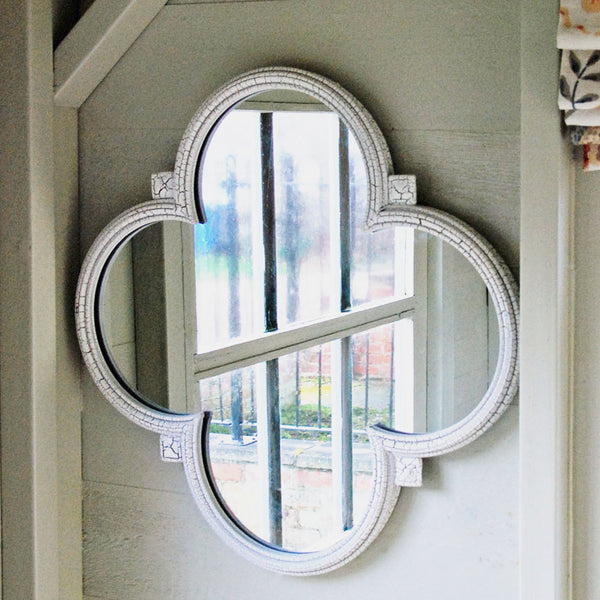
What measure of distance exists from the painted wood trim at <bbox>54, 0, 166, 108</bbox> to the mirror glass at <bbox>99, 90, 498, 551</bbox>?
0.20 metres

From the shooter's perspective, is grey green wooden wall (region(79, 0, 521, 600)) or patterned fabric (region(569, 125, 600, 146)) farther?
grey green wooden wall (region(79, 0, 521, 600))

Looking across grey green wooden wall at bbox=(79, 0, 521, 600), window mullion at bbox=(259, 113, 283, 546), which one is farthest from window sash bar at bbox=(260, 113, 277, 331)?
grey green wooden wall at bbox=(79, 0, 521, 600)

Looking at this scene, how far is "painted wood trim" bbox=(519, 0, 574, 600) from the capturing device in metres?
0.97

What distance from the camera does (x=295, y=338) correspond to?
1280 mm

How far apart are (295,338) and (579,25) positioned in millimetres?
586

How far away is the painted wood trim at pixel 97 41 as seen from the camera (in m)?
1.28

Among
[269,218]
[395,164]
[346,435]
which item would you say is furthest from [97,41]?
[346,435]

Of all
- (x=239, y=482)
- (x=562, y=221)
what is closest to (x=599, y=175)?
(x=562, y=221)

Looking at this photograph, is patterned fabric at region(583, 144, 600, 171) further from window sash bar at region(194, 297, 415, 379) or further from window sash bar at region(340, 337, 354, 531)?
window sash bar at region(340, 337, 354, 531)

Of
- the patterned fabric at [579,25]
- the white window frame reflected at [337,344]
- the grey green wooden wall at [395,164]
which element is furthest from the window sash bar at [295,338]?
the patterned fabric at [579,25]

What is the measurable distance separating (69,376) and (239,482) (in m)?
0.31

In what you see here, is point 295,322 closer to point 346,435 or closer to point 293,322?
point 293,322

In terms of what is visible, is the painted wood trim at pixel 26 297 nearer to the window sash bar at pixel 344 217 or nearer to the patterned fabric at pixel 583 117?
the window sash bar at pixel 344 217

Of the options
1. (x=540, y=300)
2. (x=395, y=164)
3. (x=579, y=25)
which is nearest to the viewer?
(x=579, y=25)
